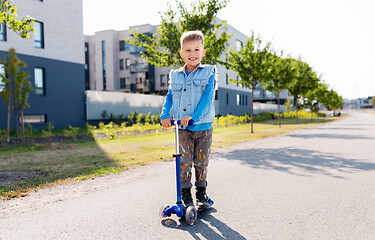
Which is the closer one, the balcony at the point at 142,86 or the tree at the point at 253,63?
the tree at the point at 253,63

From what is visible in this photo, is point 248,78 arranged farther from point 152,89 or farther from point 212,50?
point 152,89

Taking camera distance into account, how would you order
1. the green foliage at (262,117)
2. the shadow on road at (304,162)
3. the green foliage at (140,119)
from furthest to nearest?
the green foliage at (262,117)
the green foliage at (140,119)
the shadow on road at (304,162)

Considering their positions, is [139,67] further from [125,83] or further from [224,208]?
[224,208]

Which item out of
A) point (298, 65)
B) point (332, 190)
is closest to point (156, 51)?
point (332, 190)

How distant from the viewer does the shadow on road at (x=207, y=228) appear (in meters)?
2.84

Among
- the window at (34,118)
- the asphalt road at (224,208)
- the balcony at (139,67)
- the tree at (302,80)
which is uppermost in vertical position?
the balcony at (139,67)

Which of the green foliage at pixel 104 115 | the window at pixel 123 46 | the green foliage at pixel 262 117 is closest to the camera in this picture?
the green foliage at pixel 104 115

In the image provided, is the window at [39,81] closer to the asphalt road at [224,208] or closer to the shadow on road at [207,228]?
the asphalt road at [224,208]

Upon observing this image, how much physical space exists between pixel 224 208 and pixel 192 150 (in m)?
0.84

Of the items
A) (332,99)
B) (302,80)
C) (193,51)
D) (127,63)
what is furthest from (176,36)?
Result: (332,99)

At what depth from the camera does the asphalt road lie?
115 inches

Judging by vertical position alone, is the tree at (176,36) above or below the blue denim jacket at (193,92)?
above

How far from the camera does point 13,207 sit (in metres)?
3.79

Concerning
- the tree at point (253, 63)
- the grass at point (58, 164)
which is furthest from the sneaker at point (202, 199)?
the tree at point (253, 63)
